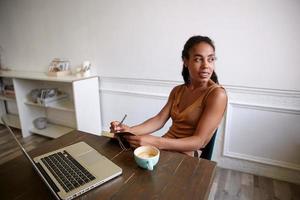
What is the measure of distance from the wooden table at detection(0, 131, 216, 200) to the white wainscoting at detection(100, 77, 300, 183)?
1285 mm

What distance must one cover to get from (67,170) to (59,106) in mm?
2132

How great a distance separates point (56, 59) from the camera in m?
2.92

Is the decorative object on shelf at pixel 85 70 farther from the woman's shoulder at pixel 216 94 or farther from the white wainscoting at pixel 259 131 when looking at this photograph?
the woman's shoulder at pixel 216 94

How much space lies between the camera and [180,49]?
2.13 metres

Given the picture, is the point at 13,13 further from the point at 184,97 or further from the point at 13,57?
the point at 184,97

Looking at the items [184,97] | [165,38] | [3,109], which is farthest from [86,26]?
[3,109]

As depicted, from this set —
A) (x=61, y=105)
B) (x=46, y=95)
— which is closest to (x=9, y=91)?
(x=46, y=95)

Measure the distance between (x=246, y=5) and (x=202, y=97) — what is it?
3.66 feet

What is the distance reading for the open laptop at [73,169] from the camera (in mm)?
735

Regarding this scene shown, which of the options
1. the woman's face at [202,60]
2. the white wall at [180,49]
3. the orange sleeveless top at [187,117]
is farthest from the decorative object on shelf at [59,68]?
the woman's face at [202,60]

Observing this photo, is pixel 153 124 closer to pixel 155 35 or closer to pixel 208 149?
pixel 208 149

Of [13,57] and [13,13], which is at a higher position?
[13,13]

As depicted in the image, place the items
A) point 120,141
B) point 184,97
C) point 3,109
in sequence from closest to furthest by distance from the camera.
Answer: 1. point 120,141
2. point 184,97
3. point 3,109

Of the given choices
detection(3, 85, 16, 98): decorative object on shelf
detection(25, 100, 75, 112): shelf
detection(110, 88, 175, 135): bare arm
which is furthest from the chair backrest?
detection(3, 85, 16, 98): decorative object on shelf
